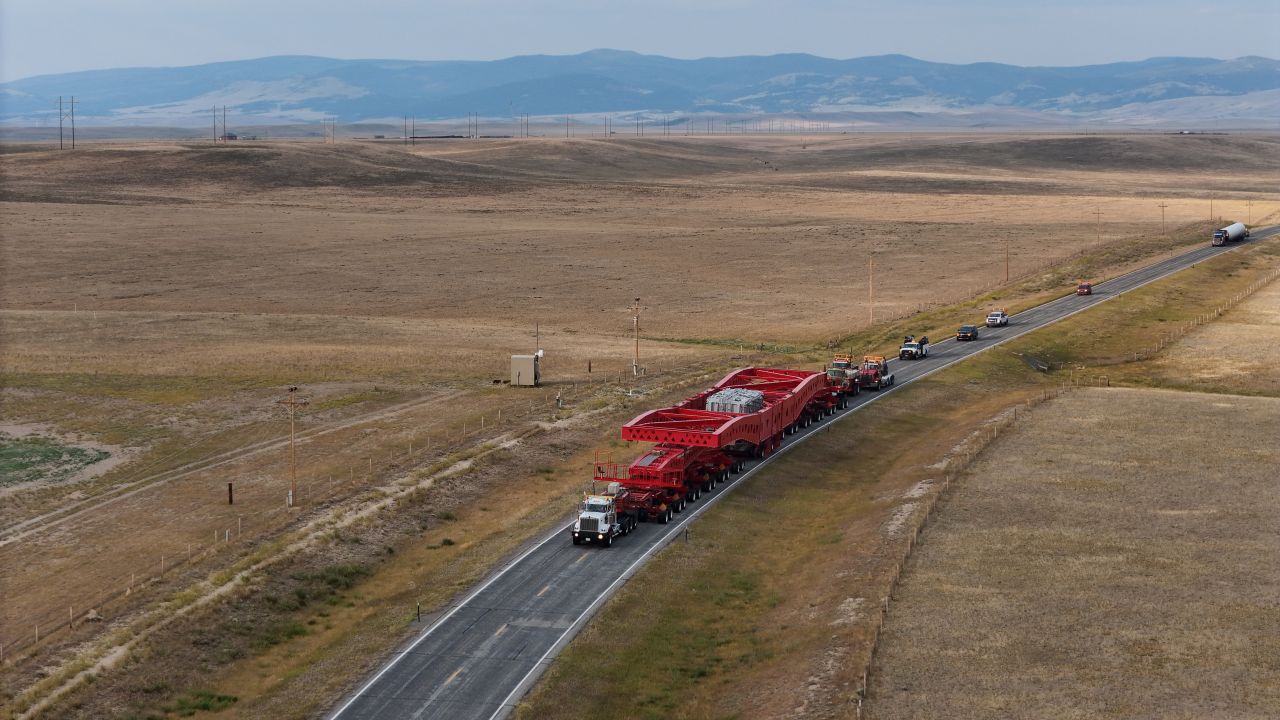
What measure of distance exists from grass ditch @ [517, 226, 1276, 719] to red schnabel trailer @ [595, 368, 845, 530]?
5.28ft

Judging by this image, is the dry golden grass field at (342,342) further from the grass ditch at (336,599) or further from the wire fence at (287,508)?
the grass ditch at (336,599)

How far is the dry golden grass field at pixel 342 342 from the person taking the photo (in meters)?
54.4

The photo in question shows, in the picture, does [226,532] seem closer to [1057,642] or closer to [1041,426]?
[1057,642]

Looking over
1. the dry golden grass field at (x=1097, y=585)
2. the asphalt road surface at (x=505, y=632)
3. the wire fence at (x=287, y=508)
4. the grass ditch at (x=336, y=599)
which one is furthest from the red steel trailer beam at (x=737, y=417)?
the dry golden grass field at (x=1097, y=585)

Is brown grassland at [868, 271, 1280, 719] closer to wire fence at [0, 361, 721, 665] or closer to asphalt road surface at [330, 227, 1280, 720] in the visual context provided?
asphalt road surface at [330, 227, 1280, 720]

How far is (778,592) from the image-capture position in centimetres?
4909

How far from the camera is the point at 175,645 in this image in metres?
42.4

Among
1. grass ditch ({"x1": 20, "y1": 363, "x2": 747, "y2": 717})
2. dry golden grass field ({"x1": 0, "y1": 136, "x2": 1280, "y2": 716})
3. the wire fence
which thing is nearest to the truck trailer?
grass ditch ({"x1": 20, "y1": 363, "x2": 747, "y2": 717})

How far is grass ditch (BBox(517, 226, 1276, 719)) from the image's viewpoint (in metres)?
39.4

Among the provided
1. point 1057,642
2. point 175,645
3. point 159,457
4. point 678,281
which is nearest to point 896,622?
point 1057,642

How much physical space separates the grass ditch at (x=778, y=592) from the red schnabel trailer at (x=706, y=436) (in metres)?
1.61

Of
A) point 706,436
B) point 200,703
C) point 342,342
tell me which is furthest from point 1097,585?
point 342,342

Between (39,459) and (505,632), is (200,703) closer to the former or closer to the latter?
(505,632)

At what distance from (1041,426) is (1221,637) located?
3123cm
